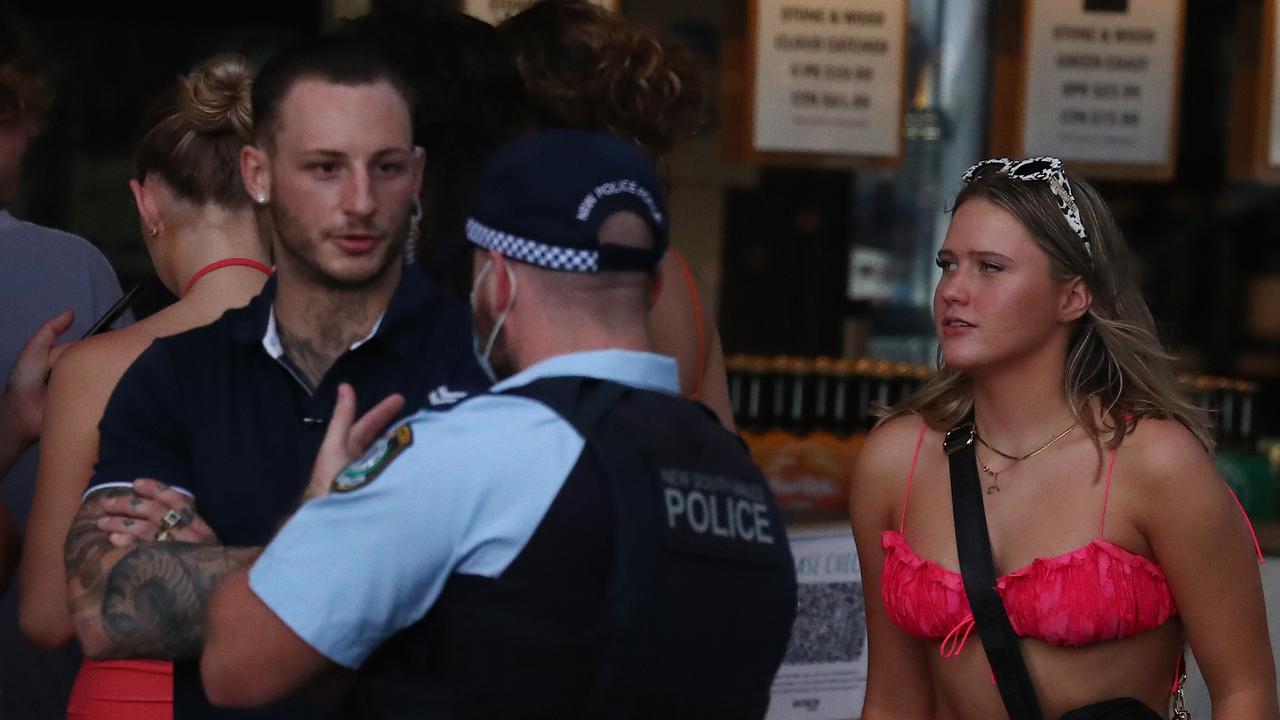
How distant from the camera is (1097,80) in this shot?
582cm

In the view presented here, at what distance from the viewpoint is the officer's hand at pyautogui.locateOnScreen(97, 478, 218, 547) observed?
2.06 m

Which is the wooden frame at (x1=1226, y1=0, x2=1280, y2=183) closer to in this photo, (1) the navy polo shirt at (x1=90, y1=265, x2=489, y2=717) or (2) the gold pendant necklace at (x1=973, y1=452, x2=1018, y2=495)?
(2) the gold pendant necklace at (x1=973, y1=452, x2=1018, y2=495)

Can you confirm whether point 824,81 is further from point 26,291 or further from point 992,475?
point 26,291

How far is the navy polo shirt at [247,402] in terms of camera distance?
2.17 metres

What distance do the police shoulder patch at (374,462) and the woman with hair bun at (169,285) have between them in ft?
2.50

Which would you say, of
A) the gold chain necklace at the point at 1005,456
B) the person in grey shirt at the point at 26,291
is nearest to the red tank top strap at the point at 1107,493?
the gold chain necklace at the point at 1005,456

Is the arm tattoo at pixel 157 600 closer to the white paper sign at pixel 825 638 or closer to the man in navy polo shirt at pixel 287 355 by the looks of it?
the man in navy polo shirt at pixel 287 355

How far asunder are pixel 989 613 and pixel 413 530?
4.53ft

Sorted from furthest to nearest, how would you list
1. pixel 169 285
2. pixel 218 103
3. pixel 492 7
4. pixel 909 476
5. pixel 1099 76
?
pixel 1099 76 → pixel 492 7 → pixel 909 476 → pixel 169 285 → pixel 218 103

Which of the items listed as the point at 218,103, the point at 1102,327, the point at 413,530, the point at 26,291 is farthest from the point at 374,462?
the point at 26,291

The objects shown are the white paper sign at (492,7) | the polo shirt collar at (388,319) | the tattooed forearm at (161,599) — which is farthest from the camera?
the white paper sign at (492,7)

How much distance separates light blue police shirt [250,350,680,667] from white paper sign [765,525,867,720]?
2319 millimetres

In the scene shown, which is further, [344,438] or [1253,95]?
[1253,95]

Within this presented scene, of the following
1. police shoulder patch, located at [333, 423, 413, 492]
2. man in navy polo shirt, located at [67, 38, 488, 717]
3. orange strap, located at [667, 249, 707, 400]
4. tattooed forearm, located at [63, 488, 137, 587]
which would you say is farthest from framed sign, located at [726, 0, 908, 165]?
police shoulder patch, located at [333, 423, 413, 492]
